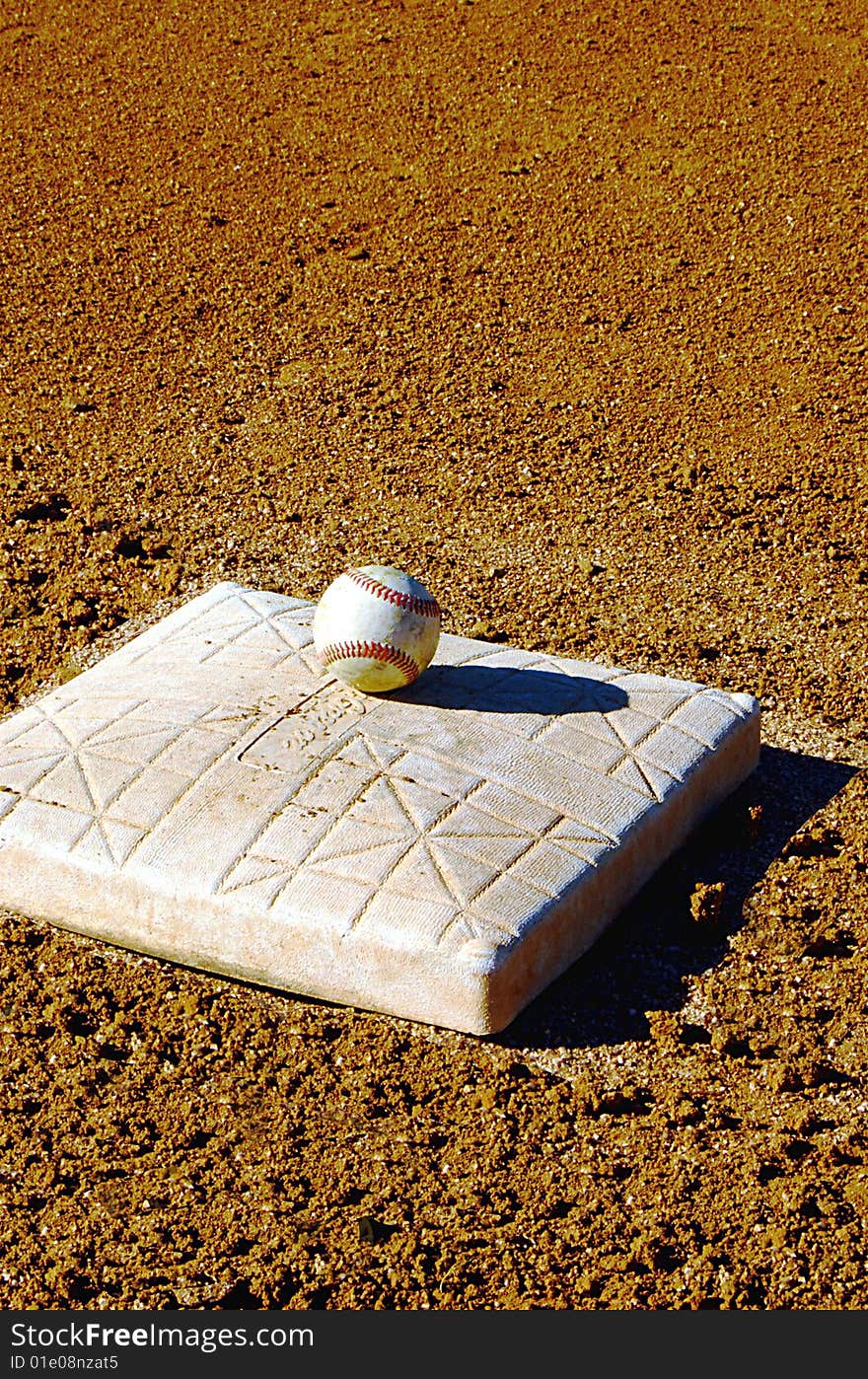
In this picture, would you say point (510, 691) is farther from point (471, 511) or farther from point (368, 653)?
point (471, 511)

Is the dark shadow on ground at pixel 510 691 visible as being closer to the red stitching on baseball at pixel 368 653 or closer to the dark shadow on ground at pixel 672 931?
the red stitching on baseball at pixel 368 653

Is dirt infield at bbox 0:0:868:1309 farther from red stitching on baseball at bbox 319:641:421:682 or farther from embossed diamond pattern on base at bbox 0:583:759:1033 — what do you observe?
red stitching on baseball at bbox 319:641:421:682

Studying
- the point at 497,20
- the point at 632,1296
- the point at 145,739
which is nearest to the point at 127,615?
the point at 145,739

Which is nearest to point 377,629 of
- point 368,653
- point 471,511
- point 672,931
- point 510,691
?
point 368,653

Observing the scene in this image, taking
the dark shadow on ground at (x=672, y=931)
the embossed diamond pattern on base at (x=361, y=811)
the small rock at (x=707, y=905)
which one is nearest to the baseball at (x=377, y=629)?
the embossed diamond pattern on base at (x=361, y=811)

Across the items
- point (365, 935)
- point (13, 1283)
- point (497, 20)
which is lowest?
point (13, 1283)

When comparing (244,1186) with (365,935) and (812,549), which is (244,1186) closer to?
(365,935)
